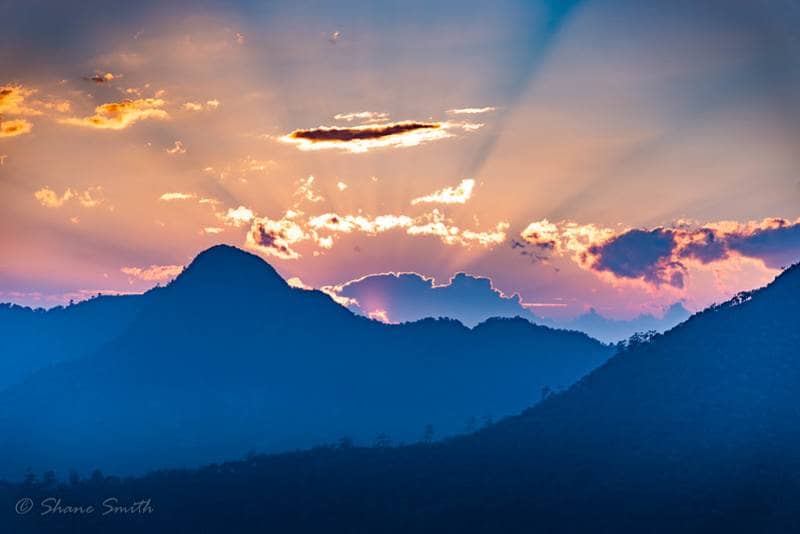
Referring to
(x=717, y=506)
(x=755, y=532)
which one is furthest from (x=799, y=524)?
(x=717, y=506)

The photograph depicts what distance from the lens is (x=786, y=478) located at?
647 ft

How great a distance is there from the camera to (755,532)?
185250 mm

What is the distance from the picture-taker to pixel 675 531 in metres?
197

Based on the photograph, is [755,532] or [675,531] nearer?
[755,532]

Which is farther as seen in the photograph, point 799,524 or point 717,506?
point 717,506

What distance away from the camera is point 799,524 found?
595ft

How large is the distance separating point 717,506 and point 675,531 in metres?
11.9

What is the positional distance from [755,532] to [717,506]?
14.7m

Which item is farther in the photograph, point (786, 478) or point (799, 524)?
point (786, 478)

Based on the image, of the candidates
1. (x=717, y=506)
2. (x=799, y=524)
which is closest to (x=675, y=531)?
(x=717, y=506)

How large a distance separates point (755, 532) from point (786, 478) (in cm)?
1892

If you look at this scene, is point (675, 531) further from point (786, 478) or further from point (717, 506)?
point (786, 478)

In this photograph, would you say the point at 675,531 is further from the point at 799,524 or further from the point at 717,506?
the point at 799,524

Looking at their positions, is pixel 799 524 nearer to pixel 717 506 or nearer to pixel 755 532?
pixel 755 532
